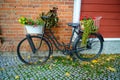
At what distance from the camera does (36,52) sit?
4.82 m

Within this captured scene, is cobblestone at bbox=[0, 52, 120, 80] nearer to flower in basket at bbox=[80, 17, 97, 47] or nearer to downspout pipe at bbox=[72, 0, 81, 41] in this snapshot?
flower in basket at bbox=[80, 17, 97, 47]

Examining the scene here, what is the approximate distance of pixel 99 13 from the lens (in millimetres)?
5367

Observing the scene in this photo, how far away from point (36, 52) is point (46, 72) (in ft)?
2.51

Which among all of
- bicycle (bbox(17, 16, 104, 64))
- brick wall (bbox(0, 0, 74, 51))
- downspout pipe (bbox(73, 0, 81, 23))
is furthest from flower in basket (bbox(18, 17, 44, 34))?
downspout pipe (bbox(73, 0, 81, 23))

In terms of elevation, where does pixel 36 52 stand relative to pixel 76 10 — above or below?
below

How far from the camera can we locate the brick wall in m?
4.84

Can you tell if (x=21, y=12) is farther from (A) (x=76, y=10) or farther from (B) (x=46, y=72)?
(B) (x=46, y=72)

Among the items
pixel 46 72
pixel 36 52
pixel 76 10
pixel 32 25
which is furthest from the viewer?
pixel 76 10

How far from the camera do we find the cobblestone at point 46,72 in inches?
158

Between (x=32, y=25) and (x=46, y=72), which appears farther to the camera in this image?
(x=32, y=25)

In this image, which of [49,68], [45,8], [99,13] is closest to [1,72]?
[49,68]

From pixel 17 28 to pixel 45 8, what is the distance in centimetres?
86

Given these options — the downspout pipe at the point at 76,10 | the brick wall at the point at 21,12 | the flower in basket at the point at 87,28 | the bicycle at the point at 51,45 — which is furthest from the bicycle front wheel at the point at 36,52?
the downspout pipe at the point at 76,10

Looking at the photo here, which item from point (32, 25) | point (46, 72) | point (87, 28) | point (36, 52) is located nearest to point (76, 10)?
point (87, 28)
